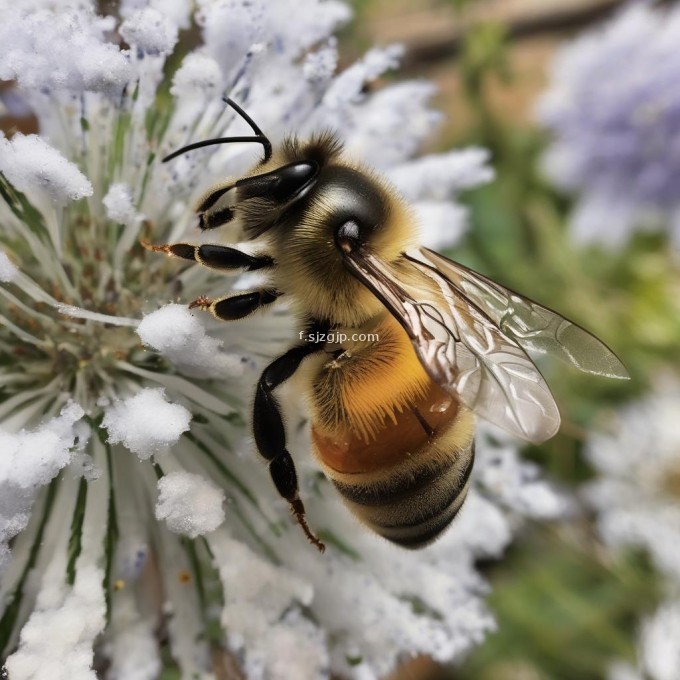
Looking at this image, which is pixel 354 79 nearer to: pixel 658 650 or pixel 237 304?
pixel 237 304

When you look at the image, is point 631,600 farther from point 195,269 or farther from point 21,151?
point 21,151

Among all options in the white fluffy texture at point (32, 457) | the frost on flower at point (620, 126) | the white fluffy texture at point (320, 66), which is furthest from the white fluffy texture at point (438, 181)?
the frost on flower at point (620, 126)

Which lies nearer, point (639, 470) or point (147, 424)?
point (147, 424)

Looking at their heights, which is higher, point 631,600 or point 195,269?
point 195,269

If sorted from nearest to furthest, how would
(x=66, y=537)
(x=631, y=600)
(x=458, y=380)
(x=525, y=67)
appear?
(x=458, y=380), (x=66, y=537), (x=631, y=600), (x=525, y=67)

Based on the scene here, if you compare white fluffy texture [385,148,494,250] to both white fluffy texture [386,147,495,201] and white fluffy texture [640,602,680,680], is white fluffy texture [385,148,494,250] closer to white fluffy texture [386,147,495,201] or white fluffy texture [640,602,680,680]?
white fluffy texture [386,147,495,201]

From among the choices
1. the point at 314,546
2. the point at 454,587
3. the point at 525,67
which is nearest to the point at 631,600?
the point at 454,587

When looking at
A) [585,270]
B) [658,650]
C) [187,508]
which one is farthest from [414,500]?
[585,270]
